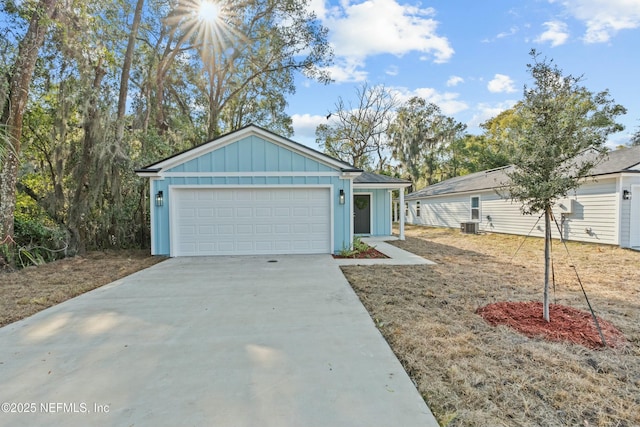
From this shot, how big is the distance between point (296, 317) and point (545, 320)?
284 cm

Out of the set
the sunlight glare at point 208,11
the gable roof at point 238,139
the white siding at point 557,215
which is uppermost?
the sunlight glare at point 208,11

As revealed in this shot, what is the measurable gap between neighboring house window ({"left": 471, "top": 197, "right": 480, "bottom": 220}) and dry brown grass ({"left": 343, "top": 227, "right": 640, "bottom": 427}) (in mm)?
9667

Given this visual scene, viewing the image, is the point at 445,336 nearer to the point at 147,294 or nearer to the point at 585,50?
the point at 147,294

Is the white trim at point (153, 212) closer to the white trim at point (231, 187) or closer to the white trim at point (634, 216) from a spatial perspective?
the white trim at point (231, 187)

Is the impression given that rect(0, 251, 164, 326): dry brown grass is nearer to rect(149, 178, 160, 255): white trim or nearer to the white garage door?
rect(149, 178, 160, 255): white trim

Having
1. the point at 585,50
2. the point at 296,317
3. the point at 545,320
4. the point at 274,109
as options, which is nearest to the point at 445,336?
the point at 545,320

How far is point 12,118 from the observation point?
630 cm

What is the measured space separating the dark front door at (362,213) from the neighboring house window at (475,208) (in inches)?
244

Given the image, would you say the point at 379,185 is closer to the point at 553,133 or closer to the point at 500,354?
the point at 553,133

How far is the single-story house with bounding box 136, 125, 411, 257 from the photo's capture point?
807cm

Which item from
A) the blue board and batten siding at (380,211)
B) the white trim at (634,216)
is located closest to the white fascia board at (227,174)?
the blue board and batten siding at (380,211)

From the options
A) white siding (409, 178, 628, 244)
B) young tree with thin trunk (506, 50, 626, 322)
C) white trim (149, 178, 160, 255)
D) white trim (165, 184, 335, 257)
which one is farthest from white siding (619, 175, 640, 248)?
white trim (149, 178, 160, 255)

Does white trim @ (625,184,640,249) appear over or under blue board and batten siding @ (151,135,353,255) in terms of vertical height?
under

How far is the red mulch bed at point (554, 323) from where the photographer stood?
9.90 feet
